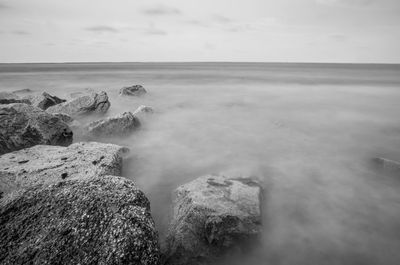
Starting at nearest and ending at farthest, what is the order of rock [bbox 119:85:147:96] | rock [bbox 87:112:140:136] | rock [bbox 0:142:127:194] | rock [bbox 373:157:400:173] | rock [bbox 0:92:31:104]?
rock [bbox 0:142:127:194]
rock [bbox 373:157:400:173]
rock [bbox 87:112:140:136]
rock [bbox 0:92:31:104]
rock [bbox 119:85:147:96]

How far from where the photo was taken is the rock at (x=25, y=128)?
20.4 feet

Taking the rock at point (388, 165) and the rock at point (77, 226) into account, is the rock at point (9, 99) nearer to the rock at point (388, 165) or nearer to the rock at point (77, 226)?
the rock at point (77, 226)

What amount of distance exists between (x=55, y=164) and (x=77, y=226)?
2287 mm

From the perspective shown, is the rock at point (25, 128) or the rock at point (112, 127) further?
the rock at point (112, 127)

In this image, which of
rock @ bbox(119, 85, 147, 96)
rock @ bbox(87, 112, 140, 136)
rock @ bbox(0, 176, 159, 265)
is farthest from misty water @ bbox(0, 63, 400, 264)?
rock @ bbox(119, 85, 147, 96)

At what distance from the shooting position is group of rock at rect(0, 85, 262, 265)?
274cm

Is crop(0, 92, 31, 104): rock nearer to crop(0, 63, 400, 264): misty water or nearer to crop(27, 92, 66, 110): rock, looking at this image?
crop(27, 92, 66, 110): rock

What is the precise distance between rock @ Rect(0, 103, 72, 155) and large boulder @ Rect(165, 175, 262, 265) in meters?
4.13

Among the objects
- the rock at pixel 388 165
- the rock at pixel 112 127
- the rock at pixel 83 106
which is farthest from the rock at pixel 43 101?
the rock at pixel 388 165

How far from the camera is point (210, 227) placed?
3.88m

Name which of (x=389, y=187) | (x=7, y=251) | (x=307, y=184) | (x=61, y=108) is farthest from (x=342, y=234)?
(x=61, y=108)

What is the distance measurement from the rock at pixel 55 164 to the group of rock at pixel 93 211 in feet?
0.05

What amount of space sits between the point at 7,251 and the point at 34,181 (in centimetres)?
171

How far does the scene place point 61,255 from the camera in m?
2.67
